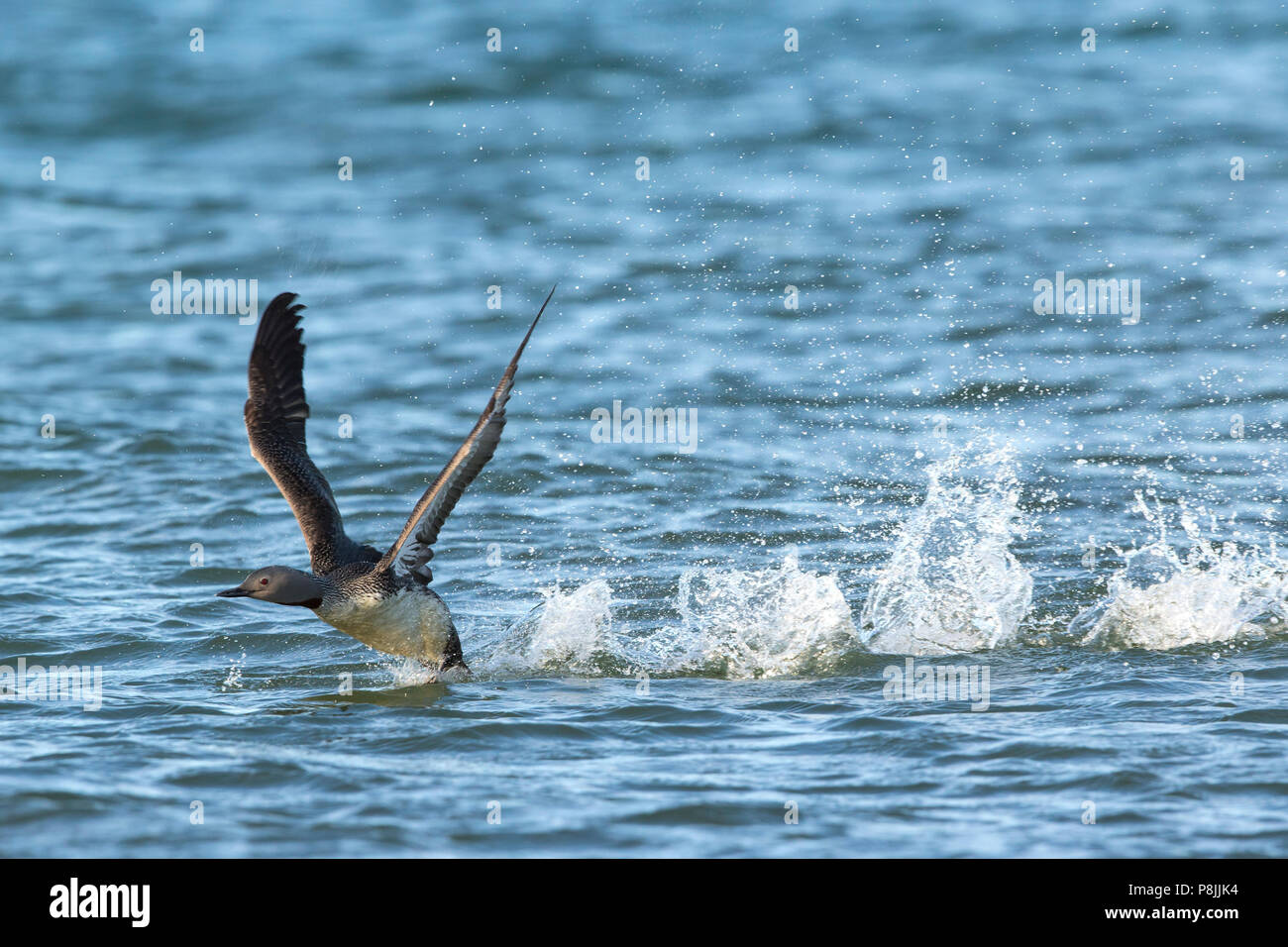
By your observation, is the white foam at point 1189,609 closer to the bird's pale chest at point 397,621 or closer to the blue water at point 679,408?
the blue water at point 679,408

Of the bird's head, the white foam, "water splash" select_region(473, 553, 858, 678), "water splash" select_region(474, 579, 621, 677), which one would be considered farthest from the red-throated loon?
the white foam

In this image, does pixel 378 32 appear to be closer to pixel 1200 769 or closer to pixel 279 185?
pixel 279 185

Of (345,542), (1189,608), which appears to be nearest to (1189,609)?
(1189,608)

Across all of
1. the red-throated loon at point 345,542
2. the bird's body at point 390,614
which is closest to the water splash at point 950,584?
the bird's body at point 390,614

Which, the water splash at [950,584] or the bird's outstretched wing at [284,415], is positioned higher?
the bird's outstretched wing at [284,415]

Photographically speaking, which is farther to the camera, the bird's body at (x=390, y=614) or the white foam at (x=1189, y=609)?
the white foam at (x=1189, y=609)

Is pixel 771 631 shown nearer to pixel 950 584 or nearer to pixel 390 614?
pixel 950 584

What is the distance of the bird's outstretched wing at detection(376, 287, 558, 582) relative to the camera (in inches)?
260

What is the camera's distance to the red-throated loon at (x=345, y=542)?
22.6ft

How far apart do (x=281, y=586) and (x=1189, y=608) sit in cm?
471

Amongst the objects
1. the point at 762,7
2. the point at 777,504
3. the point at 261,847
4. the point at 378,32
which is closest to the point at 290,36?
the point at 378,32

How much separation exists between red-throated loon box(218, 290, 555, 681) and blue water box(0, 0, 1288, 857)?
41 centimetres

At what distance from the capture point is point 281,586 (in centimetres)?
713

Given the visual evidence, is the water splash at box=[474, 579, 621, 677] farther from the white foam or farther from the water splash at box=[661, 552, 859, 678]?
the white foam
